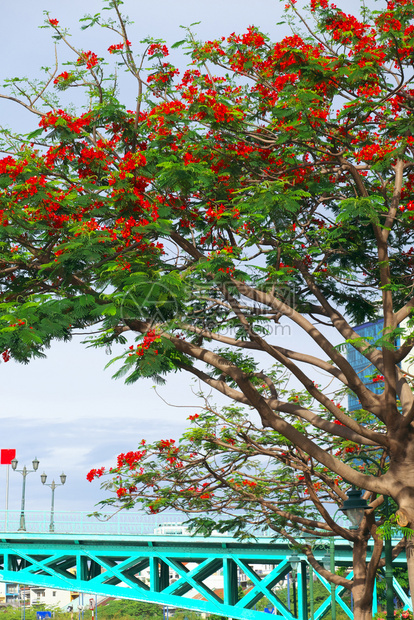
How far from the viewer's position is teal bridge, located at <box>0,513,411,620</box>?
2917 cm

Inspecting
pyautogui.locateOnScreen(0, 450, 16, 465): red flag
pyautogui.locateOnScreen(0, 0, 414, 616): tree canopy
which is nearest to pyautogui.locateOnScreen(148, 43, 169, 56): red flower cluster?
pyautogui.locateOnScreen(0, 0, 414, 616): tree canopy

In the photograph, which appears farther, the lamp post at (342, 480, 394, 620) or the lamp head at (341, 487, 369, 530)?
the lamp head at (341, 487, 369, 530)

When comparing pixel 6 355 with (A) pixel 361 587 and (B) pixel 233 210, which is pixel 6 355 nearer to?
(B) pixel 233 210

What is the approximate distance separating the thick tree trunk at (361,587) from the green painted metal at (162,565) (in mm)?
9962

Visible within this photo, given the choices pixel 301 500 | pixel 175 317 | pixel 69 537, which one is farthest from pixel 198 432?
pixel 69 537

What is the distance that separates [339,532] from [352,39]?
391 inches

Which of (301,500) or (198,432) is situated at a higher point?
(198,432)

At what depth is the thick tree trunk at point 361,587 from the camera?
629 inches

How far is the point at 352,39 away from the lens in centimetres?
1223

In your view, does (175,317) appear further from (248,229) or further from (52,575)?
(52,575)

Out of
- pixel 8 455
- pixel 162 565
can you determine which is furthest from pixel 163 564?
pixel 8 455

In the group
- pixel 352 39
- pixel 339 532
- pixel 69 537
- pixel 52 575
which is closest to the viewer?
pixel 352 39

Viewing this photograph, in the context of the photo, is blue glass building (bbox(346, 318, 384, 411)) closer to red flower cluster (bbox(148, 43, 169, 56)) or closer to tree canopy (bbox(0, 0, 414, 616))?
tree canopy (bbox(0, 0, 414, 616))

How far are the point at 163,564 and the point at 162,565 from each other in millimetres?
65
